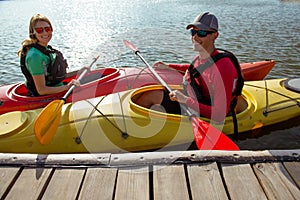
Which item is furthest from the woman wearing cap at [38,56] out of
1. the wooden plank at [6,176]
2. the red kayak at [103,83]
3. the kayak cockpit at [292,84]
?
the kayak cockpit at [292,84]

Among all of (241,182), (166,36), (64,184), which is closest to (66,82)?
(64,184)

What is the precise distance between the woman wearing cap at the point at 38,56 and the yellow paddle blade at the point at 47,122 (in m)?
0.61

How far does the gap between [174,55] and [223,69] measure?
4861mm

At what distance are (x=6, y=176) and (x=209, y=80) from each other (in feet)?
6.01

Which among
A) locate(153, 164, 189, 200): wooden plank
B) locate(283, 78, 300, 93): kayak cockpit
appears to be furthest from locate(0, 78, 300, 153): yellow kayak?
locate(153, 164, 189, 200): wooden plank

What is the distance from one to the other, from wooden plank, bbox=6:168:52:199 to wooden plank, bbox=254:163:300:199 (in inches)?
50.6

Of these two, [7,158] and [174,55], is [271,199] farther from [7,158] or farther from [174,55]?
[174,55]

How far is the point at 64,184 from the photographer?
6.07 ft

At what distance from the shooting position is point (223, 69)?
2721 mm

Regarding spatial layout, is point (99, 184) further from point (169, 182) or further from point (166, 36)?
point (166, 36)

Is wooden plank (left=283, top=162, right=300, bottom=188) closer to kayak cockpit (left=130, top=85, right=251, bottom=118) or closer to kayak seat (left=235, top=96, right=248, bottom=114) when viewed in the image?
kayak cockpit (left=130, top=85, right=251, bottom=118)

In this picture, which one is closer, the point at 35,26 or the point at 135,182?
the point at 135,182

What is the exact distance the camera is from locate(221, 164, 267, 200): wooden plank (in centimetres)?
175

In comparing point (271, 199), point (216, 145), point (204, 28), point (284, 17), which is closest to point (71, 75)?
point (204, 28)
